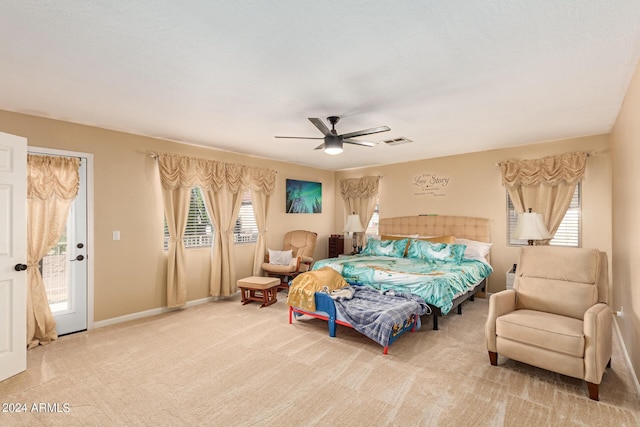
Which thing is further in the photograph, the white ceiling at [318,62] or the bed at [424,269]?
the bed at [424,269]

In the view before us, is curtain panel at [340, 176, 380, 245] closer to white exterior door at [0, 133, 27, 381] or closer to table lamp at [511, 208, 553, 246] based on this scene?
table lamp at [511, 208, 553, 246]

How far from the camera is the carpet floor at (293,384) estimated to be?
7.27 feet

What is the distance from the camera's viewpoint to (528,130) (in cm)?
429

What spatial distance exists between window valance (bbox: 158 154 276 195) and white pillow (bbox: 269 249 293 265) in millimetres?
1213

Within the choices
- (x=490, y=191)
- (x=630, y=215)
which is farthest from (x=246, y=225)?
(x=630, y=215)

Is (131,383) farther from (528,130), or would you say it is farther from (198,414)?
(528,130)

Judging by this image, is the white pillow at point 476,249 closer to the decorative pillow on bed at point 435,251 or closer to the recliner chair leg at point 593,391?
the decorative pillow on bed at point 435,251

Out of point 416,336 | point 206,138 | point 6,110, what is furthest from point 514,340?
point 6,110

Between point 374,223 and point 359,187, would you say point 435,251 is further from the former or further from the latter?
point 359,187

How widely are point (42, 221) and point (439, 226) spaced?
20.1ft

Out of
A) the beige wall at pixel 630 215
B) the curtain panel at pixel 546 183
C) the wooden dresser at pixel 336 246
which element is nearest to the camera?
the beige wall at pixel 630 215

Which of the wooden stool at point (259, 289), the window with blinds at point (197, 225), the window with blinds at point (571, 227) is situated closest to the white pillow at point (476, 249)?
the window with blinds at point (571, 227)

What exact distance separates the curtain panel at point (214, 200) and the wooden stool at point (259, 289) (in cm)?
44

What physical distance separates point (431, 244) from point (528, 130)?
2194mm
